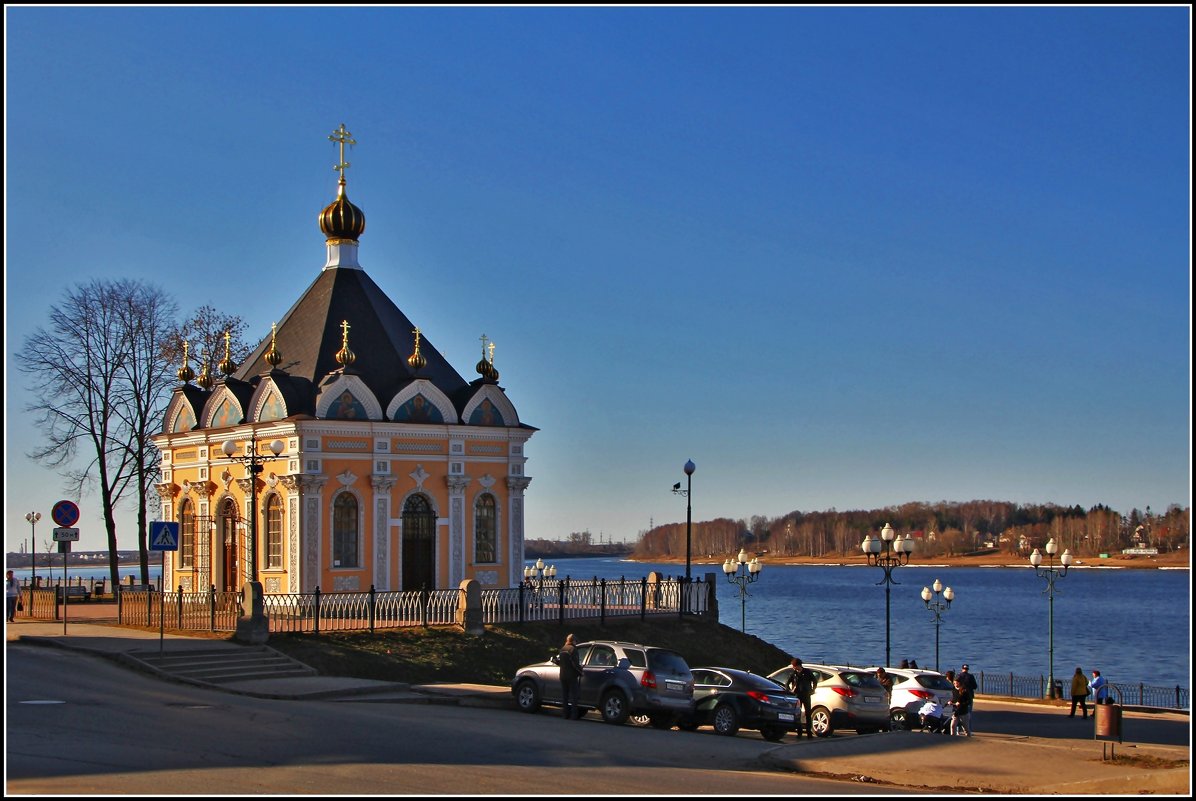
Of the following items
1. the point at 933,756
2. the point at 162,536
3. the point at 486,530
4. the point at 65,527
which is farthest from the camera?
the point at 486,530

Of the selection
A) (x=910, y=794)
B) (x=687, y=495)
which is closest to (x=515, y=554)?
(x=687, y=495)

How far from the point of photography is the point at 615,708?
901 inches

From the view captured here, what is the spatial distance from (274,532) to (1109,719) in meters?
24.3

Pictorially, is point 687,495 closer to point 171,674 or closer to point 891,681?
point 891,681

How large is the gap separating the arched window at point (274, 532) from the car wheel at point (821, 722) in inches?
705

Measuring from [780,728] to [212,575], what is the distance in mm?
22305

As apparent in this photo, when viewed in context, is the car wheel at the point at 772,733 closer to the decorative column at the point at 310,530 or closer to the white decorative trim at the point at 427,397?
the decorative column at the point at 310,530

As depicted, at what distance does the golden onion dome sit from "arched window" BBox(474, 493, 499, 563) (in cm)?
Result: 970

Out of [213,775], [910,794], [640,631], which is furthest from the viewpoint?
[640,631]

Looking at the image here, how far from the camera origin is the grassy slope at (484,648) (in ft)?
A: 94.5

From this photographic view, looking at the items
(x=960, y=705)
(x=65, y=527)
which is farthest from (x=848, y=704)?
(x=65, y=527)

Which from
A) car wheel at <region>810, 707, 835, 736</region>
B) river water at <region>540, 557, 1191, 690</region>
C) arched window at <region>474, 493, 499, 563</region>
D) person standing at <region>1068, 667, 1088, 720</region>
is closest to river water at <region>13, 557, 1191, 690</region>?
river water at <region>540, 557, 1191, 690</region>

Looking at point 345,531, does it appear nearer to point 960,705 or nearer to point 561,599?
point 561,599

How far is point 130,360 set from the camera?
49156 millimetres
